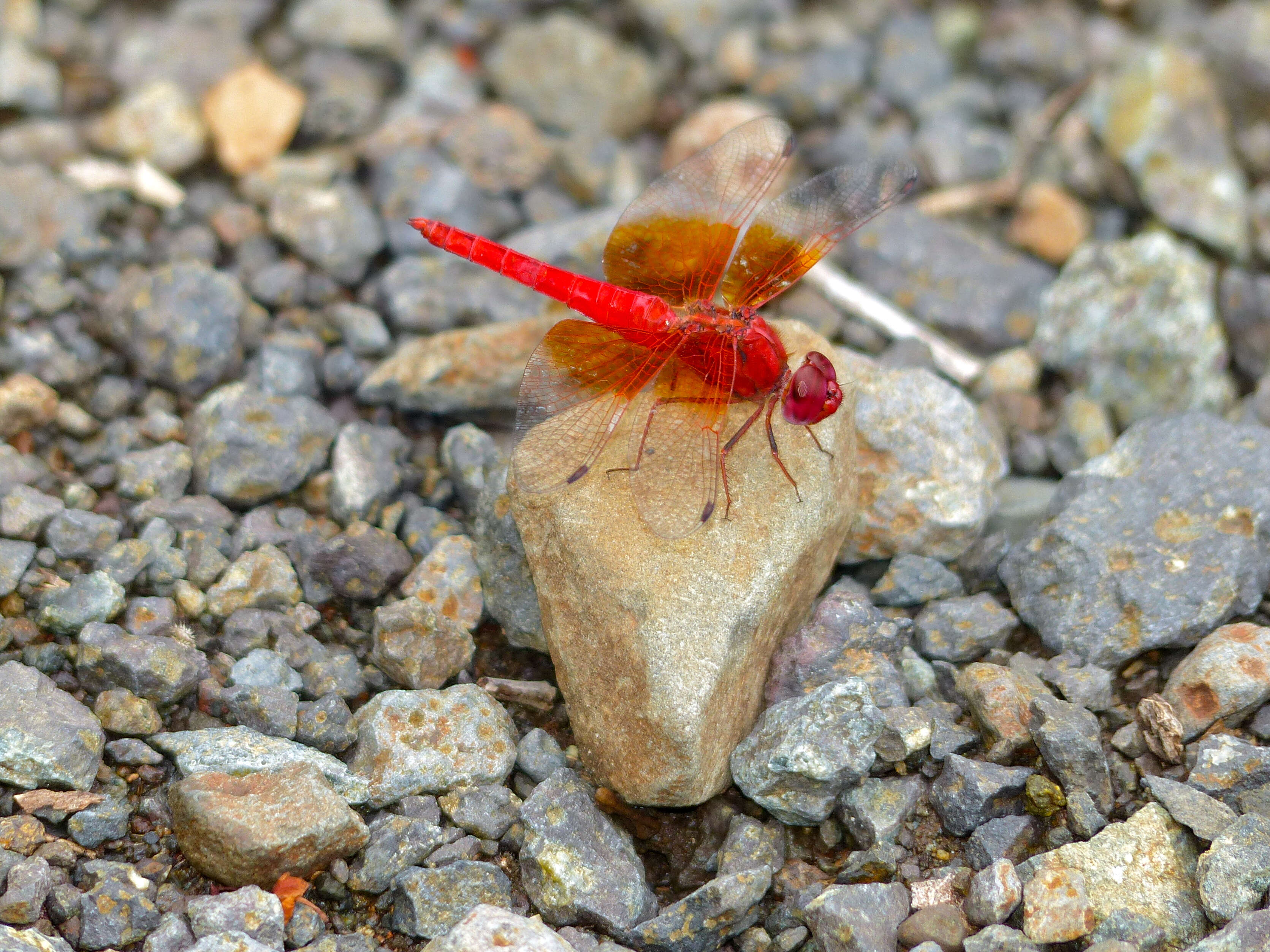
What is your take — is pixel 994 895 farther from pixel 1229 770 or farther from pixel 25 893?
pixel 25 893

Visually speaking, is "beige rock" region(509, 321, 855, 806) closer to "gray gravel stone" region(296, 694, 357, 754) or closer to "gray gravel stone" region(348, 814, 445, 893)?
"gray gravel stone" region(348, 814, 445, 893)

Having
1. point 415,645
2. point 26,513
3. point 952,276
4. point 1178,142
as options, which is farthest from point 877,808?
point 1178,142

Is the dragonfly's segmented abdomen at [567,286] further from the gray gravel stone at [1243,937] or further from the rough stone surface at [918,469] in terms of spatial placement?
the gray gravel stone at [1243,937]

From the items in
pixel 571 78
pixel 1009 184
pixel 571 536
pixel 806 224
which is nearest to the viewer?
pixel 571 536

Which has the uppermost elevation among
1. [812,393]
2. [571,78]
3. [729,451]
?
[812,393]

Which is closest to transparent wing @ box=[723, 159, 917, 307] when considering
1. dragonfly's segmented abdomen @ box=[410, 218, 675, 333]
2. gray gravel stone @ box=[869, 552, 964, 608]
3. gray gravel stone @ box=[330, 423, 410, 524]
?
dragonfly's segmented abdomen @ box=[410, 218, 675, 333]

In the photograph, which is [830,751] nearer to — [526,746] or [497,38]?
[526,746]

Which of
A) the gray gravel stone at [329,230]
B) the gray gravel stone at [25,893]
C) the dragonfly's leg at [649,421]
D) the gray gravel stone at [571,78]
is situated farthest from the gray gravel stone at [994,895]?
the gray gravel stone at [571,78]
